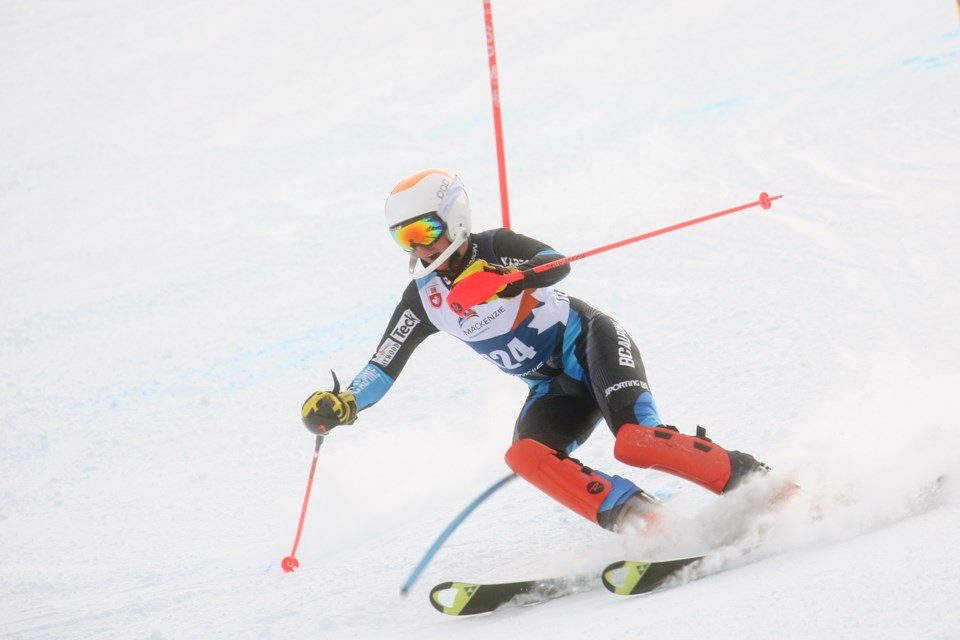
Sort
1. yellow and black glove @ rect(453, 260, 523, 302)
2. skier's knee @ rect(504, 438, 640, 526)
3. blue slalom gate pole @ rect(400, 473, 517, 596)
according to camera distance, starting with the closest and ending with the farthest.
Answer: skier's knee @ rect(504, 438, 640, 526) → blue slalom gate pole @ rect(400, 473, 517, 596) → yellow and black glove @ rect(453, 260, 523, 302)

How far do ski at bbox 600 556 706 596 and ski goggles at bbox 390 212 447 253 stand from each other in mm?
1364

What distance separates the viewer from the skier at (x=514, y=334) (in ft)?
11.2

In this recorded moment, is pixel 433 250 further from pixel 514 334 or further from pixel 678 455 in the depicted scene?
pixel 678 455

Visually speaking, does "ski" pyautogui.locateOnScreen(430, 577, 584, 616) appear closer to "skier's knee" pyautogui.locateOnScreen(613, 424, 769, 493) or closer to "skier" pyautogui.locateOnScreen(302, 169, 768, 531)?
"skier" pyautogui.locateOnScreen(302, 169, 768, 531)

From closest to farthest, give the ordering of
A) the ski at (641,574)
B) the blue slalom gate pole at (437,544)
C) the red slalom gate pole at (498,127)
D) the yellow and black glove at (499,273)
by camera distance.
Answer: the ski at (641,574)
the blue slalom gate pole at (437,544)
the yellow and black glove at (499,273)
the red slalom gate pole at (498,127)

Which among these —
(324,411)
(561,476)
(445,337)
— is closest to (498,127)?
(324,411)

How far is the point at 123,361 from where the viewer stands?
264 inches

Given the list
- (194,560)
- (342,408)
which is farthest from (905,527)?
(194,560)

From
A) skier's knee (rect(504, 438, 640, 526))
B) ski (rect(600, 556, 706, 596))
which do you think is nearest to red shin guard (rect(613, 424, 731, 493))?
skier's knee (rect(504, 438, 640, 526))

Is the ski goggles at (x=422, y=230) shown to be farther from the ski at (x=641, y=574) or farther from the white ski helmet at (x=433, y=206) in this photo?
the ski at (x=641, y=574)

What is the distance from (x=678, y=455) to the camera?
10.0 feet

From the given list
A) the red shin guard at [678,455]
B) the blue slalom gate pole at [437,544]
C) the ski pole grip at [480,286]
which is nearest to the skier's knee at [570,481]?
the red shin guard at [678,455]

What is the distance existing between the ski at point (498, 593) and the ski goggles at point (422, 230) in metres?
1.22

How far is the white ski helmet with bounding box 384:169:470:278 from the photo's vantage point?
138 inches
